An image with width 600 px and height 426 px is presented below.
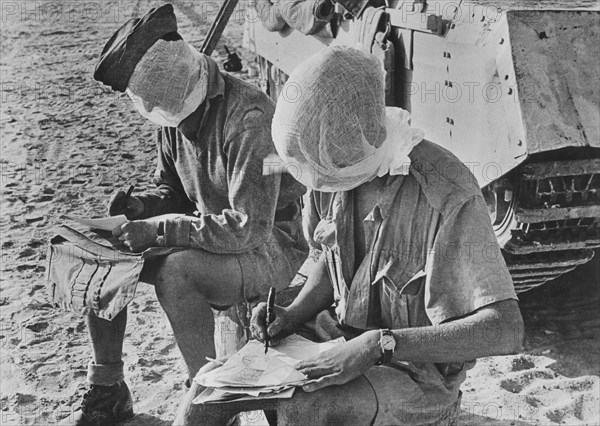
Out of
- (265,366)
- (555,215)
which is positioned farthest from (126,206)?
(555,215)

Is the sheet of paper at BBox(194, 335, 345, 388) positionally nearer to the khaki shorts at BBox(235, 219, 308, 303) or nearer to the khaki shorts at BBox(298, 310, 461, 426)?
the khaki shorts at BBox(298, 310, 461, 426)

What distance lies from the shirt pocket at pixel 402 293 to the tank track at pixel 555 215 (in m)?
1.85

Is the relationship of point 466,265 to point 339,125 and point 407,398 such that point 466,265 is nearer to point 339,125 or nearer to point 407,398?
point 407,398

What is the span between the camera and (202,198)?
12.3ft

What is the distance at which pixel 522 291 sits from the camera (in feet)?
16.2

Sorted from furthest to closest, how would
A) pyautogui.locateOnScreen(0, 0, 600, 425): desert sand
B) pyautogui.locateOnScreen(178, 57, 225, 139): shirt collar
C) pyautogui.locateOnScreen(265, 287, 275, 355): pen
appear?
pyautogui.locateOnScreen(0, 0, 600, 425): desert sand → pyautogui.locateOnScreen(178, 57, 225, 139): shirt collar → pyautogui.locateOnScreen(265, 287, 275, 355): pen

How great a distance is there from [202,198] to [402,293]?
137 centimetres

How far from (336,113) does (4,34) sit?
1069 centimetres

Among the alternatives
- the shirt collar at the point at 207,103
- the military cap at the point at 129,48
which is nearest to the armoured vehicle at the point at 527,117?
the shirt collar at the point at 207,103

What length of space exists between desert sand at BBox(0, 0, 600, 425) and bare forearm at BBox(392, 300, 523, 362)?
156 cm

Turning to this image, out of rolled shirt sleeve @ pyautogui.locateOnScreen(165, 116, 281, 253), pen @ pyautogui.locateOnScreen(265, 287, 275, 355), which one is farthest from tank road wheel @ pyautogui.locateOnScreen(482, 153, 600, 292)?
pen @ pyautogui.locateOnScreen(265, 287, 275, 355)

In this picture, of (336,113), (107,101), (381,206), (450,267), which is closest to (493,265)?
(450,267)

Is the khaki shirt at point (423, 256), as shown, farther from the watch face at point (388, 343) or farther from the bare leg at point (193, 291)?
the bare leg at point (193, 291)

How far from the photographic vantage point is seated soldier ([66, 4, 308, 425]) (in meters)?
3.46
